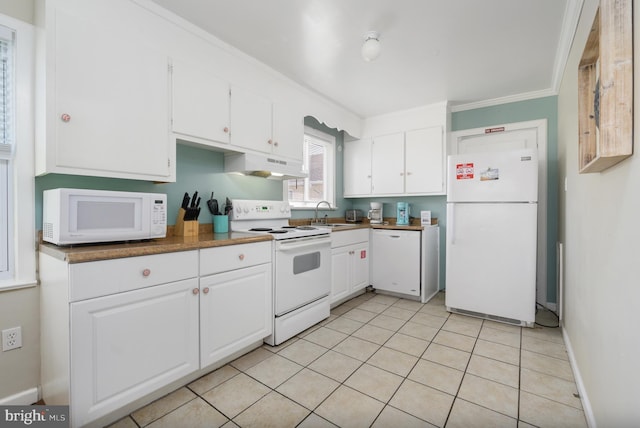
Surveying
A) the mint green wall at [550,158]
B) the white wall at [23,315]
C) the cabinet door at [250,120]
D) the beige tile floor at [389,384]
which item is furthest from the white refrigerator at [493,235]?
the white wall at [23,315]

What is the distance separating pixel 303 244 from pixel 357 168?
2.04 m

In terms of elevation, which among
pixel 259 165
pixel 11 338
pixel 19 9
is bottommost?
pixel 11 338

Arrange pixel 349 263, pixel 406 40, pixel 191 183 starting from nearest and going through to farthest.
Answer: pixel 406 40 < pixel 191 183 < pixel 349 263

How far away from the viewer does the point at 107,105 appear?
1.67 m

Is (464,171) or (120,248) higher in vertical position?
(464,171)

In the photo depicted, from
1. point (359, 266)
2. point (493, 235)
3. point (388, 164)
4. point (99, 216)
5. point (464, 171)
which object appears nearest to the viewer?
point (99, 216)

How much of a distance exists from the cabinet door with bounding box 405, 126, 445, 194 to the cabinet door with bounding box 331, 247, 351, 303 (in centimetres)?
127

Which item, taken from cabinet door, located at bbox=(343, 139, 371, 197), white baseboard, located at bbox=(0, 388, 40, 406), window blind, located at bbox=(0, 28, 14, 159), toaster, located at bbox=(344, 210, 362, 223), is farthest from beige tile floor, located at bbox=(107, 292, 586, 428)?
cabinet door, located at bbox=(343, 139, 371, 197)

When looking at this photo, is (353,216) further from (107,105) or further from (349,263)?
(107,105)

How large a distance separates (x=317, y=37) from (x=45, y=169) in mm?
1912

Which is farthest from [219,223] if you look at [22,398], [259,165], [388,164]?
[388,164]

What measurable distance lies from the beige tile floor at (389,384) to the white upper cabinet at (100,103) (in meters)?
1.41

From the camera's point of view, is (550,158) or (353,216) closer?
(550,158)

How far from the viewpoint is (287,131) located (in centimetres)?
285
